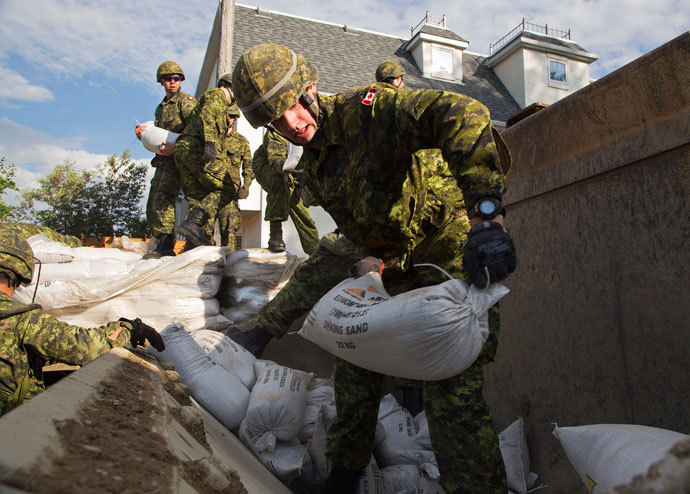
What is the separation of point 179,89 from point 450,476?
4.59 metres

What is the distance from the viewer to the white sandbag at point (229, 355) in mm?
2389

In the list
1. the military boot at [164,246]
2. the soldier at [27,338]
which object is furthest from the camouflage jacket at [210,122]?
the soldier at [27,338]

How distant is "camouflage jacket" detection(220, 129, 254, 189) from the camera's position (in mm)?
4488

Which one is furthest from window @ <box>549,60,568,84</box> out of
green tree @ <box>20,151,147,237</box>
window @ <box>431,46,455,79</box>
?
green tree @ <box>20,151,147,237</box>

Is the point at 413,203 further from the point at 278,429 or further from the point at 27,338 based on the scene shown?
the point at 27,338

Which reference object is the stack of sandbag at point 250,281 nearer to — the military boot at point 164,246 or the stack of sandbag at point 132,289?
the stack of sandbag at point 132,289

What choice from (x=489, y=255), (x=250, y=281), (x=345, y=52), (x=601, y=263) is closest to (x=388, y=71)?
(x=250, y=281)

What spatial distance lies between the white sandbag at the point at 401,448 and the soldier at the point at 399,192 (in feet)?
1.05

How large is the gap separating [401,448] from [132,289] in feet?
6.56

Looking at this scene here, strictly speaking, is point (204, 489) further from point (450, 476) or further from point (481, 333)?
point (450, 476)

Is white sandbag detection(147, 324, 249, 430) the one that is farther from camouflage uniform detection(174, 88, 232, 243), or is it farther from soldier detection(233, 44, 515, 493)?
camouflage uniform detection(174, 88, 232, 243)

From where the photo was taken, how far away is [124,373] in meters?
1.38

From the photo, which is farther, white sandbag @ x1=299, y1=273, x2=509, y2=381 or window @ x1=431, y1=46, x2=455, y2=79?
window @ x1=431, y1=46, x2=455, y2=79

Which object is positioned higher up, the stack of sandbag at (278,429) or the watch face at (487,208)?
the watch face at (487,208)
